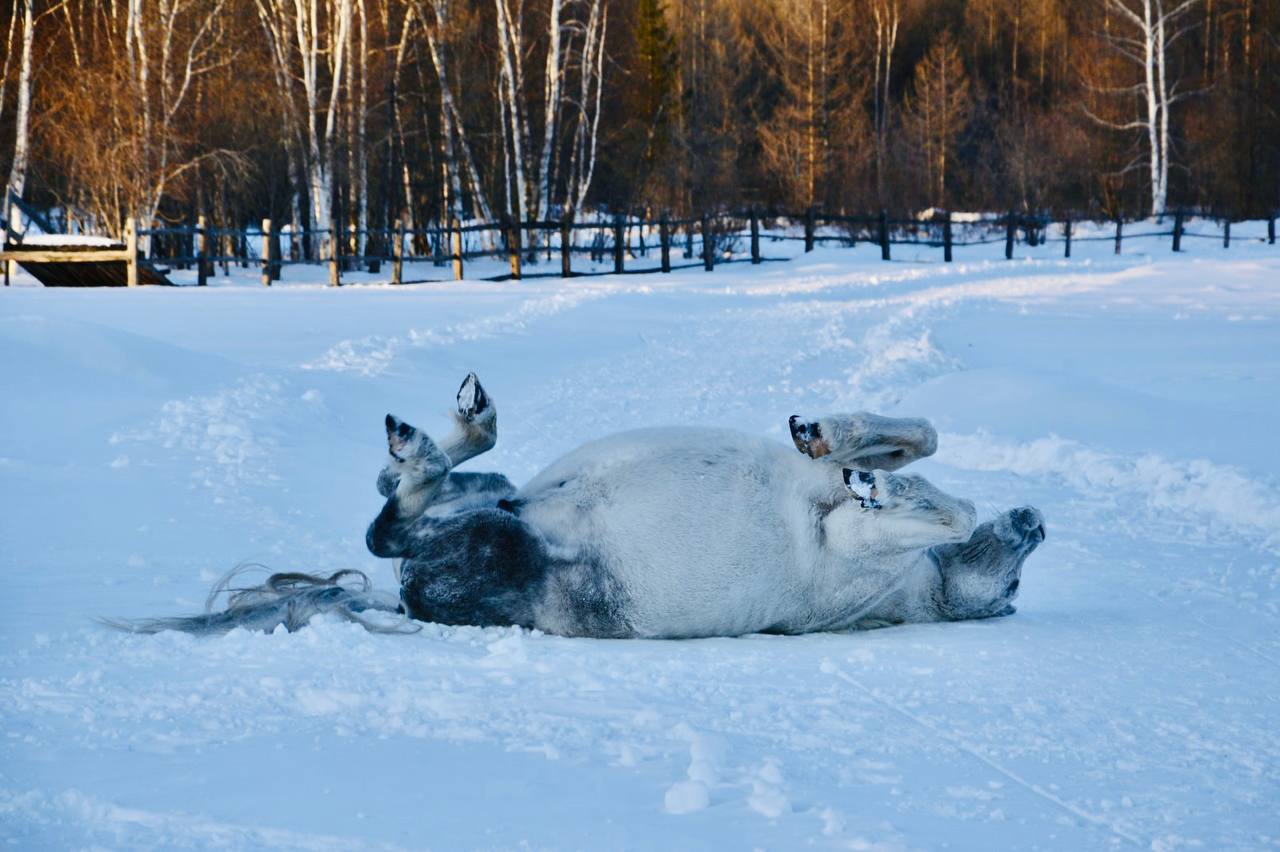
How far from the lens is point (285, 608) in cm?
369

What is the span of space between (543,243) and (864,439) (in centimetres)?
3483

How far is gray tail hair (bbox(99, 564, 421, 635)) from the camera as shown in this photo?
356 centimetres

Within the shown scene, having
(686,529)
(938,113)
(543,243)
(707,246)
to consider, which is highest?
(938,113)

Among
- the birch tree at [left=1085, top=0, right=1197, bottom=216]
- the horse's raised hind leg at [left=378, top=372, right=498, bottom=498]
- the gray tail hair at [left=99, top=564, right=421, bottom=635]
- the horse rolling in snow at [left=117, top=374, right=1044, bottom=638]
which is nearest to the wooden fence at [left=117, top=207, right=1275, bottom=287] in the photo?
the birch tree at [left=1085, top=0, right=1197, bottom=216]

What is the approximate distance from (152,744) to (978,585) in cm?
236

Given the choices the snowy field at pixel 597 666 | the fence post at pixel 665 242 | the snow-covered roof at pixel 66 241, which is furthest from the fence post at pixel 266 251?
the snowy field at pixel 597 666

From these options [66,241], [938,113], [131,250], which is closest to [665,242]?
[131,250]

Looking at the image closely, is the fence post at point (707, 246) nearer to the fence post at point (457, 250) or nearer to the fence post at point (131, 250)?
the fence post at point (457, 250)

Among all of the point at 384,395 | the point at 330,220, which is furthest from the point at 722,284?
the point at 384,395

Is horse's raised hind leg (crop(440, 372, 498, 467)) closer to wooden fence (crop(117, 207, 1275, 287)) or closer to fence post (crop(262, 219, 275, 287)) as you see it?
wooden fence (crop(117, 207, 1275, 287))

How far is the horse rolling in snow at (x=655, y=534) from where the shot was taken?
347 cm

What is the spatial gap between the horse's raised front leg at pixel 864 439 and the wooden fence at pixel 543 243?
67.0 ft

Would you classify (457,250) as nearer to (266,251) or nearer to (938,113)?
(266,251)

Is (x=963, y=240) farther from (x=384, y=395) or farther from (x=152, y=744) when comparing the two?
(x=152, y=744)
